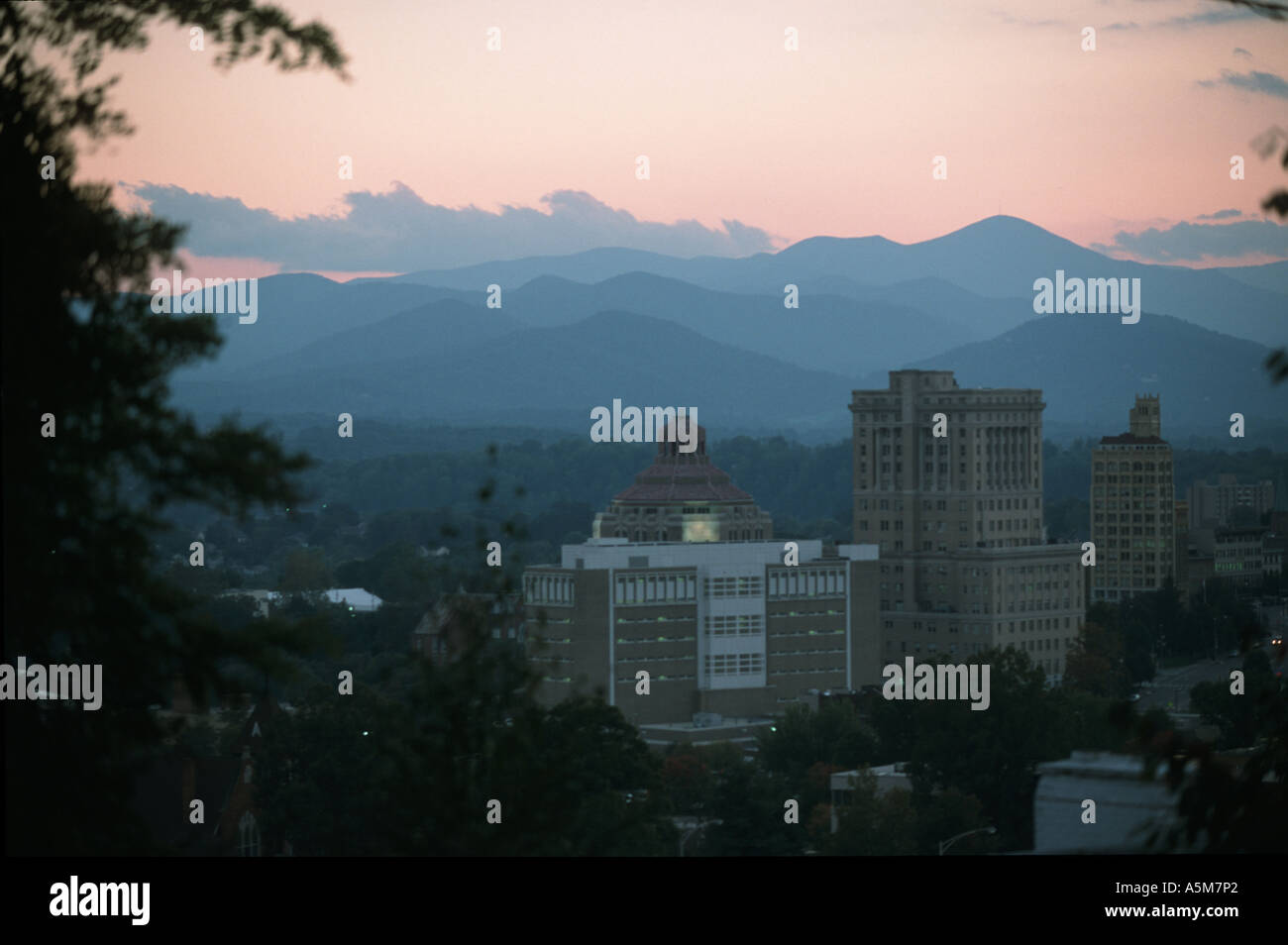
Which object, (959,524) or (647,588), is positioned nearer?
(647,588)

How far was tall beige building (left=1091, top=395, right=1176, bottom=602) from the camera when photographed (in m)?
168

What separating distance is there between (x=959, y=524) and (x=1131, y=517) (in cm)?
2498

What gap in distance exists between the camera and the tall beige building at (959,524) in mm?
144750

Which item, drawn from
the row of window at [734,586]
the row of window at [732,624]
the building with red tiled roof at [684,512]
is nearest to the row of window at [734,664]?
the row of window at [732,624]

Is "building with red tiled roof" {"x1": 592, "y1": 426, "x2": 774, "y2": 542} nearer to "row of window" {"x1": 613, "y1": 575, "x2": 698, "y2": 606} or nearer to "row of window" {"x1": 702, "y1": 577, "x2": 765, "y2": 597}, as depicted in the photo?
"row of window" {"x1": 702, "y1": 577, "x2": 765, "y2": 597}

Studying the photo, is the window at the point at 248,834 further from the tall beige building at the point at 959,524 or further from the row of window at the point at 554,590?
the tall beige building at the point at 959,524

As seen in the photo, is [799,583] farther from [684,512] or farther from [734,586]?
[684,512]

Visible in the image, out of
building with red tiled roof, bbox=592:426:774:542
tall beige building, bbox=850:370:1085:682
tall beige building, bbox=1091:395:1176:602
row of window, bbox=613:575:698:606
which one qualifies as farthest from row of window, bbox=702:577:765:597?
tall beige building, bbox=1091:395:1176:602

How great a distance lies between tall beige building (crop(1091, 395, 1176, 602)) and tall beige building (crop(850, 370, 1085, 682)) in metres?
12.7

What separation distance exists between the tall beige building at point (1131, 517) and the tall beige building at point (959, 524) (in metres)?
12.7

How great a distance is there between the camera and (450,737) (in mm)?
20625

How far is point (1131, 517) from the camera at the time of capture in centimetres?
17038

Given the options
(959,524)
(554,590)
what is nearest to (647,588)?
(554,590)
